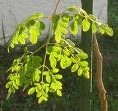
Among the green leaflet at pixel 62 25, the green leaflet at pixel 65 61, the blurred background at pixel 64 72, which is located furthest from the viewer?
the blurred background at pixel 64 72

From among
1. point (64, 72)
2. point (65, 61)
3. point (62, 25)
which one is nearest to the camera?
point (62, 25)

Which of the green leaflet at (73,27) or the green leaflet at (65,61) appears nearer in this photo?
the green leaflet at (73,27)

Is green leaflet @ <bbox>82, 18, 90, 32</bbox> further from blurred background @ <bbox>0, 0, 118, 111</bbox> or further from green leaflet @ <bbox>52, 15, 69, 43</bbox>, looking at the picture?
blurred background @ <bbox>0, 0, 118, 111</bbox>

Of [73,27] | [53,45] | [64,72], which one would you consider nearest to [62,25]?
[73,27]

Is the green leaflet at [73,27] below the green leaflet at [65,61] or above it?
above

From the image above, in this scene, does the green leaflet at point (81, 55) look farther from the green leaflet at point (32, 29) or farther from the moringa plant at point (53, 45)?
the green leaflet at point (32, 29)

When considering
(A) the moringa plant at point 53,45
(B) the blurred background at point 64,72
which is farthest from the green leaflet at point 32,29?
(B) the blurred background at point 64,72

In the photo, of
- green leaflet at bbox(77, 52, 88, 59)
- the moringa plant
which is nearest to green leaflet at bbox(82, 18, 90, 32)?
the moringa plant

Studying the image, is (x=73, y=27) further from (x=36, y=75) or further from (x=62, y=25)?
(x=36, y=75)

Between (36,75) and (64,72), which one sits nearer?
(36,75)
